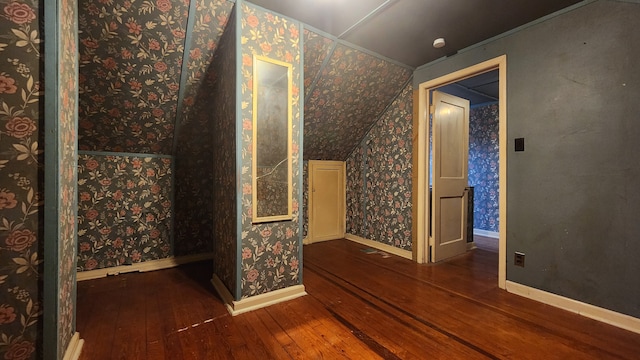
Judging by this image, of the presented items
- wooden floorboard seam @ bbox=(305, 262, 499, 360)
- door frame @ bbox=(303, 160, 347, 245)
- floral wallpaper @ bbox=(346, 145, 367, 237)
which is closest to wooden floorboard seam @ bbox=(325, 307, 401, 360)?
wooden floorboard seam @ bbox=(305, 262, 499, 360)

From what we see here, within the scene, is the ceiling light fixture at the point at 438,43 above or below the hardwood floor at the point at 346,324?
above

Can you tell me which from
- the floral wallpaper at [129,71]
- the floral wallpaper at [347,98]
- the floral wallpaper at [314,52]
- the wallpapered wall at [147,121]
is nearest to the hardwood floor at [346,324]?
the wallpapered wall at [147,121]

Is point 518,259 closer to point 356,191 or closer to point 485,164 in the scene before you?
point 356,191

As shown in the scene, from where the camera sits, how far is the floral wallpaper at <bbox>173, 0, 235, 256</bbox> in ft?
6.41

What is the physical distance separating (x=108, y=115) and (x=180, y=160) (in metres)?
0.78

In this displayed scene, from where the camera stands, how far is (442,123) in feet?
9.79

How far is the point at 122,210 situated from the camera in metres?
2.65

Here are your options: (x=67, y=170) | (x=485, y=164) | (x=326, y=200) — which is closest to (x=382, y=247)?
(x=326, y=200)

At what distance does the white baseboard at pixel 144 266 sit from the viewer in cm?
248

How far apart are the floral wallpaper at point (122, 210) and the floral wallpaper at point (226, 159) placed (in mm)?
928

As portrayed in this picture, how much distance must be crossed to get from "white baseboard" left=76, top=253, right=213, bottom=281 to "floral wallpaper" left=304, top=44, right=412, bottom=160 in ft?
6.48

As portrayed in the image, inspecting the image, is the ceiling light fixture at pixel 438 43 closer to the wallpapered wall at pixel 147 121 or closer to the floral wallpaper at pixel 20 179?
the wallpapered wall at pixel 147 121

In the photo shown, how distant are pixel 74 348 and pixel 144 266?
1440 millimetres

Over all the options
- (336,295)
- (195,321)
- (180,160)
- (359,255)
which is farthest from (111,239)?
(359,255)
